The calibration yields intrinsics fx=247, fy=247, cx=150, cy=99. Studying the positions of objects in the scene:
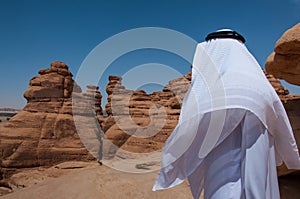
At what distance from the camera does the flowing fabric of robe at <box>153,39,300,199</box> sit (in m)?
1.44

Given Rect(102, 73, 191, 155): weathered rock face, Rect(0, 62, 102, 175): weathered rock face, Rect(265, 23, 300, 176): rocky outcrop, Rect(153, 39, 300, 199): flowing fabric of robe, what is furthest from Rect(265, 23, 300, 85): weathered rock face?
Rect(0, 62, 102, 175): weathered rock face

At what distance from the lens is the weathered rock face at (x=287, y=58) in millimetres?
5026

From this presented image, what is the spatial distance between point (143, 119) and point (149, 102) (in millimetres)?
2662

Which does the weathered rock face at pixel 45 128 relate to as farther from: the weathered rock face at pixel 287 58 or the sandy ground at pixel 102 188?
the weathered rock face at pixel 287 58

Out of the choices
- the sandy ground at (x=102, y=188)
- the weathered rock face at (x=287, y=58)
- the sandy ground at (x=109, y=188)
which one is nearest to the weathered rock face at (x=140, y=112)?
the weathered rock face at (x=287, y=58)

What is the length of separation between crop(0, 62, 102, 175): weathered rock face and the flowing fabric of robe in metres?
17.6

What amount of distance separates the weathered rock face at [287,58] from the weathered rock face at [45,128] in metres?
15.3

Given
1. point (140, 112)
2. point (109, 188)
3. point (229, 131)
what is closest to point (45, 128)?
point (140, 112)

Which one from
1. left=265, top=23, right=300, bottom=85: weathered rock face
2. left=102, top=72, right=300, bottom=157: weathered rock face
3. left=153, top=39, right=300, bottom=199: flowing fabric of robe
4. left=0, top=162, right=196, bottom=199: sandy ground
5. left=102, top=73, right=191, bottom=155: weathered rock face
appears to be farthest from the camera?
left=102, top=73, right=191, bottom=155: weathered rock face

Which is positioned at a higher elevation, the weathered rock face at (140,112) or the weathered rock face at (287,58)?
the weathered rock face at (287,58)

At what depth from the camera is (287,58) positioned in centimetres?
559

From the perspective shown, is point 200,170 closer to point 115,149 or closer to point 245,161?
point 245,161

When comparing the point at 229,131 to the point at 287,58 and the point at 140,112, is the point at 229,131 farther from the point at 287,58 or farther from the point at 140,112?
the point at 140,112

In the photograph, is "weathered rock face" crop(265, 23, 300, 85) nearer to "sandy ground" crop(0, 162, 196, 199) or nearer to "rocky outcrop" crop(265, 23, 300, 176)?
"rocky outcrop" crop(265, 23, 300, 176)
